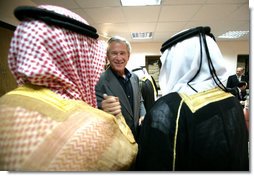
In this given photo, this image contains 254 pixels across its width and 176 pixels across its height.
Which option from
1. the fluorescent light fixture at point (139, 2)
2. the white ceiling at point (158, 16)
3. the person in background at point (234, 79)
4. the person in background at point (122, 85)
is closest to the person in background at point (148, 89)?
the person in background at point (122, 85)

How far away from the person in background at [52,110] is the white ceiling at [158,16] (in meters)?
0.82

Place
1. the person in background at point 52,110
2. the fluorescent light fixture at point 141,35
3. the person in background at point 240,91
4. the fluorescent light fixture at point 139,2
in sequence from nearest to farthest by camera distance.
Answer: the person in background at point 52,110
the person in background at point 240,91
the fluorescent light fixture at point 139,2
the fluorescent light fixture at point 141,35

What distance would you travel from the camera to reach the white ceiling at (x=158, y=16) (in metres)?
1.56

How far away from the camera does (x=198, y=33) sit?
76cm

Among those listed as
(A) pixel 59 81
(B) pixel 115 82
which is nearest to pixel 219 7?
(B) pixel 115 82

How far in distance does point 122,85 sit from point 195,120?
834 mm

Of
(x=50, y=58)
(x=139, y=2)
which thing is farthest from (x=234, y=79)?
(x=139, y=2)

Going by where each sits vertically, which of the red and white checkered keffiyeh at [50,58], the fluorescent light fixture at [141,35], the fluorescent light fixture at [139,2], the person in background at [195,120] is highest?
the fluorescent light fixture at [139,2]

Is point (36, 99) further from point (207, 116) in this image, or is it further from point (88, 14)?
point (88, 14)

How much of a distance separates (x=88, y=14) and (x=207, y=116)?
1.39 meters

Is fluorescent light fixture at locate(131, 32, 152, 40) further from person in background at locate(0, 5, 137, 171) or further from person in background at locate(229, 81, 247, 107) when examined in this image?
person in background at locate(0, 5, 137, 171)

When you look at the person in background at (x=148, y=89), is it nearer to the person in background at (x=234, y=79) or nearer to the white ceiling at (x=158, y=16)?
the white ceiling at (x=158, y=16)

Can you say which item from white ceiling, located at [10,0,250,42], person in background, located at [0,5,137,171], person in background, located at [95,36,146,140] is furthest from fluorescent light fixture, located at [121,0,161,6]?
person in background, located at [0,5,137,171]

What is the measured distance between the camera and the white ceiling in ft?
5.13
